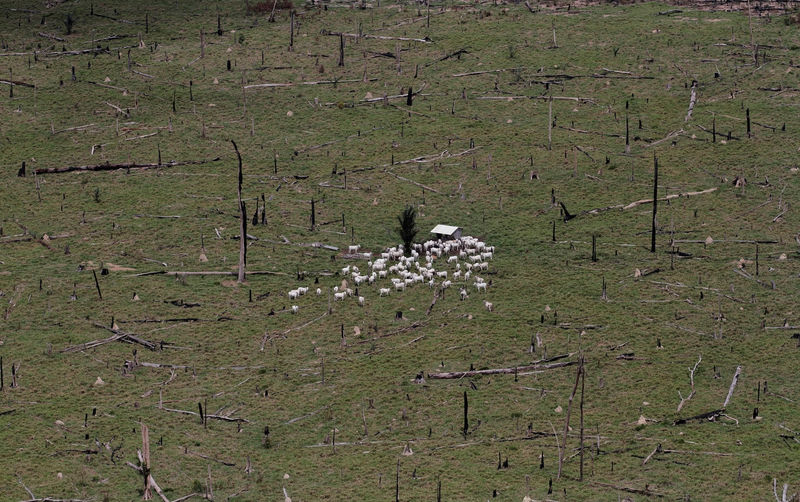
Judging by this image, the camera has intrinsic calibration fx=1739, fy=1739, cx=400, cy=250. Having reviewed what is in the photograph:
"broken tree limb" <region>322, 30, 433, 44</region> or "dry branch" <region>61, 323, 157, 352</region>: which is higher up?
"broken tree limb" <region>322, 30, 433, 44</region>

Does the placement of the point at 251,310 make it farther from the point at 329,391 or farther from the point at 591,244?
the point at 591,244

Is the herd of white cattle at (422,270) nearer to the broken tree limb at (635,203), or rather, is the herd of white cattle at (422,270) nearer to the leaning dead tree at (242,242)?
the leaning dead tree at (242,242)

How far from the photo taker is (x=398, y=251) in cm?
5334

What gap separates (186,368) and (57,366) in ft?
11.4

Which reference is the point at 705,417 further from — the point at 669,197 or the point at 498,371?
the point at 669,197

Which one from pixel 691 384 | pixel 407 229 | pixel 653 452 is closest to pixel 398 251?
pixel 407 229

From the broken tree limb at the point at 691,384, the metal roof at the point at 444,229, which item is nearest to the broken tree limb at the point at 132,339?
the metal roof at the point at 444,229

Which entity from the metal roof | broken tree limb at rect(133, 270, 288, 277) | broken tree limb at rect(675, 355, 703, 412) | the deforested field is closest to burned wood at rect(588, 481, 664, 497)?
the deforested field

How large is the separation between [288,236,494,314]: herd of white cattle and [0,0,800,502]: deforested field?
0.34ft

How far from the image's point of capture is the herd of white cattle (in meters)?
51.1

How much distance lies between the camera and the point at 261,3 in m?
72.6

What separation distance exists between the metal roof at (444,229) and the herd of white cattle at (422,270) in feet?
0.92

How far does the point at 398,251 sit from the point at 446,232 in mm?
1611

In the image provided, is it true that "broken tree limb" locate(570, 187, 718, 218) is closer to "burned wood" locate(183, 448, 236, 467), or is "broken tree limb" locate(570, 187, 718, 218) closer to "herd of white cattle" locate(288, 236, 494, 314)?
"herd of white cattle" locate(288, 236, 494, 314)
